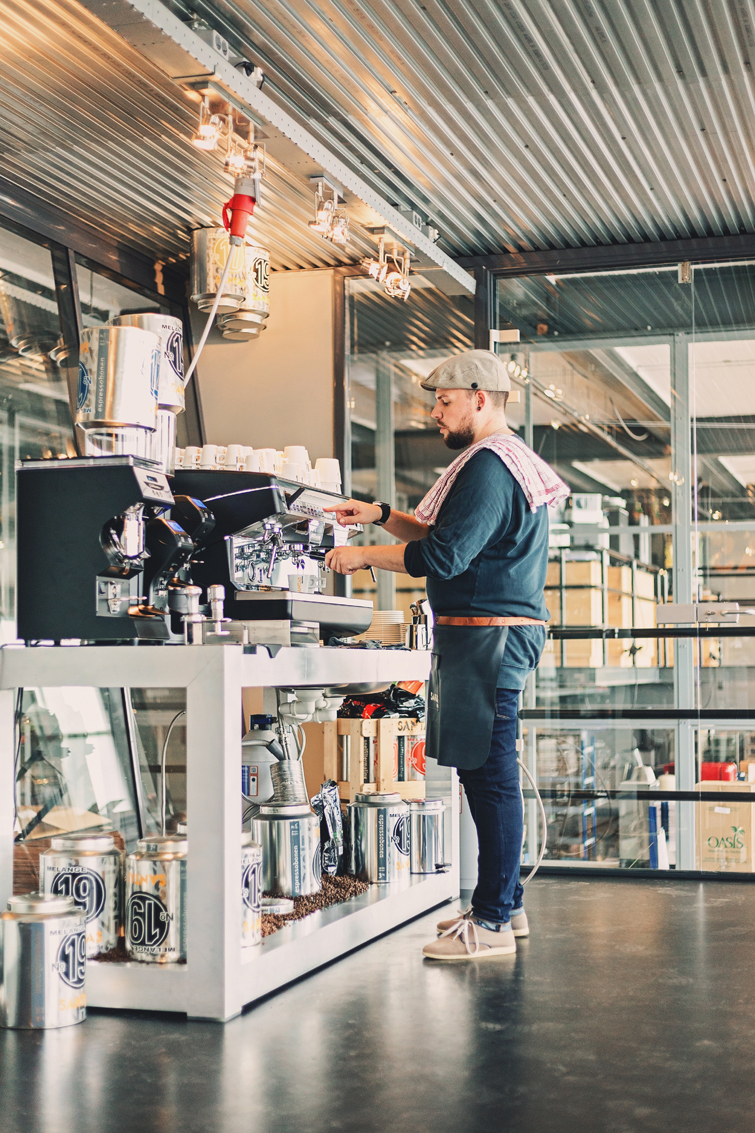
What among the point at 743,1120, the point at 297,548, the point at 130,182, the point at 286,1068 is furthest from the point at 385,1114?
the point at 130,182

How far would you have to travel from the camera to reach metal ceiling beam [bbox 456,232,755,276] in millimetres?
4719

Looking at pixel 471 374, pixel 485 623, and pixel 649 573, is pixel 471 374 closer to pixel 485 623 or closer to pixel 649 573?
pixel 485 623

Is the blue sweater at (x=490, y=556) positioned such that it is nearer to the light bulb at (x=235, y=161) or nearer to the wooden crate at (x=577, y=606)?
the light bulb at (x=235, y=161)

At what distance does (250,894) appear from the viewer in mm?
2840

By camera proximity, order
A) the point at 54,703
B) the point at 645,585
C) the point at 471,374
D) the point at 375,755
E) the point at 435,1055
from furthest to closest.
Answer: the point at 645,585, the point at 375,755, the point at 54,703, the point at 471,374, the point at 435,1055

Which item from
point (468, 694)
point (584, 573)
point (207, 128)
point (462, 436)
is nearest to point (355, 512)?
point (462, 436)

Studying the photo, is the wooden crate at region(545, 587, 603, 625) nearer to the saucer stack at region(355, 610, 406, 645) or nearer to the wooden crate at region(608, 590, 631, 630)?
the wooden crate at region(608, 590, 631, 630)

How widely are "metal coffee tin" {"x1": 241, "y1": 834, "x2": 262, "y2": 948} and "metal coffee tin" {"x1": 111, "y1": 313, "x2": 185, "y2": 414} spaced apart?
1.14 metres

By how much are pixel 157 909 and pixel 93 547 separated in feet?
2.78

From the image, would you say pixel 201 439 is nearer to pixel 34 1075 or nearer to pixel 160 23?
pixel 160 23

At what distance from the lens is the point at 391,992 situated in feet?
9.39

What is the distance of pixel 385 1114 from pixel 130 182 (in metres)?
3.23

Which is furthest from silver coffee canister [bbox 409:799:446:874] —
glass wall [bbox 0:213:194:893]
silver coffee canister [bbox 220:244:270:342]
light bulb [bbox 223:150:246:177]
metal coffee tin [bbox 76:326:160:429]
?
silver coffee canister [bbox 220:244:270:342]

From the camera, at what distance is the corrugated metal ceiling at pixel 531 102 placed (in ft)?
10.4
